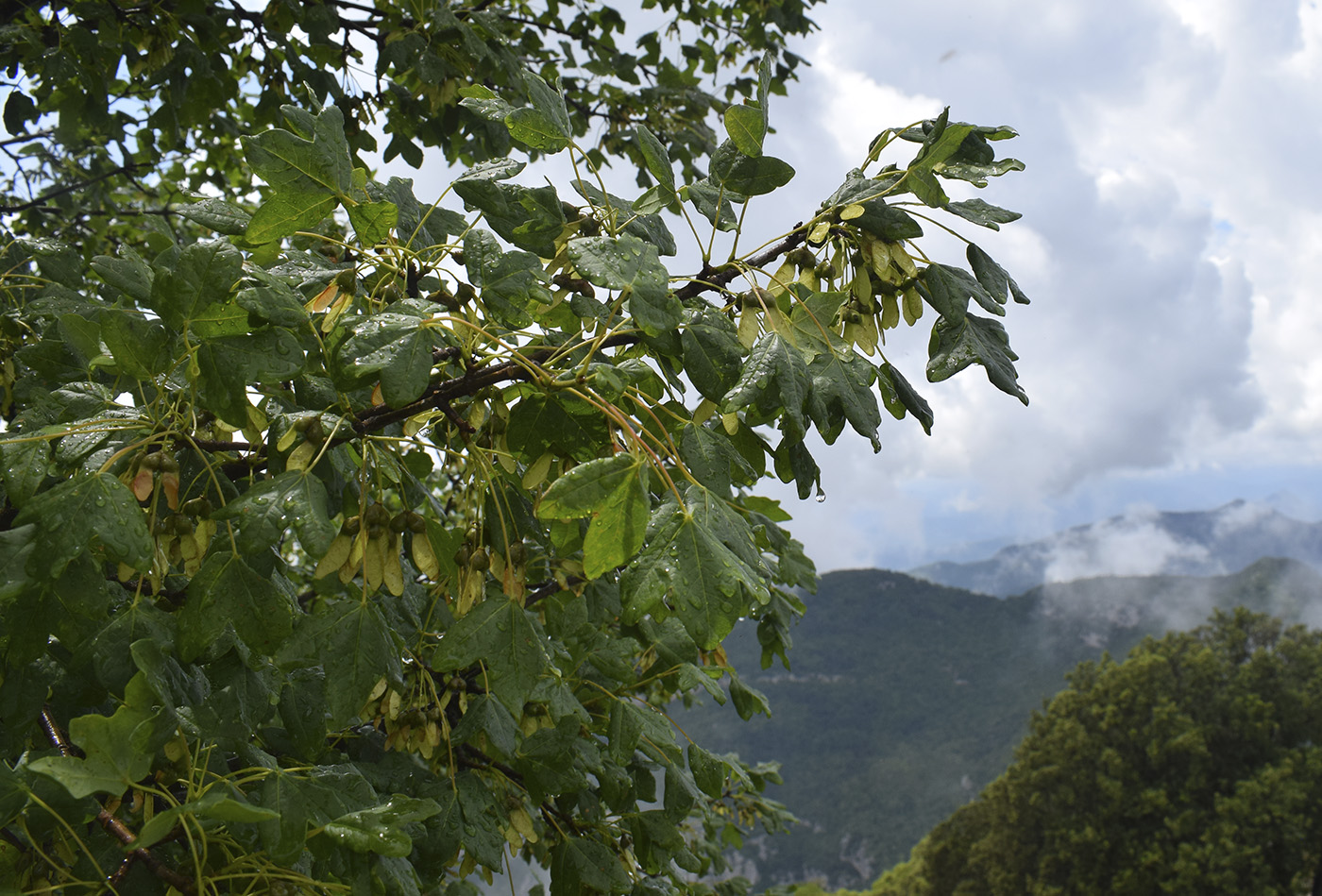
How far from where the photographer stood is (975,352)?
136 centimetres

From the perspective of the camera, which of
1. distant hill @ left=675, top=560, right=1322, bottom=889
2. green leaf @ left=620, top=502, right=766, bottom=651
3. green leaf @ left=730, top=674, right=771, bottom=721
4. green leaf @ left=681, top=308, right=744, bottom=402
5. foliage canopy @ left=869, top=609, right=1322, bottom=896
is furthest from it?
distant hill @ left=675, top=560, right=1322, bottom=889

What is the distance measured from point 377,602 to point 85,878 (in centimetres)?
60

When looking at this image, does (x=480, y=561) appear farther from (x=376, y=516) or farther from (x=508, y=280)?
(x=508, y=280)

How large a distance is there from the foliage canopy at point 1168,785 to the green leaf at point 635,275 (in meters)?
19.5

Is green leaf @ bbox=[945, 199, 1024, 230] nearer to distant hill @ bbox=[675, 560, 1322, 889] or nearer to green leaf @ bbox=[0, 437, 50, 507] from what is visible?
green leaf @ bbox=[0, 437, 50, 507]

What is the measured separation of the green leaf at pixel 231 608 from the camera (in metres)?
1.19

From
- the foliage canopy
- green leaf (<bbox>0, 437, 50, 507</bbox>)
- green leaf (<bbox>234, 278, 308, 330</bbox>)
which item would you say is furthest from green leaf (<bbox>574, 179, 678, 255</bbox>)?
the foliage canopy

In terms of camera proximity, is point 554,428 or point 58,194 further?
point 58,194

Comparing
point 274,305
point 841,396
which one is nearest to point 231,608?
point 274,305

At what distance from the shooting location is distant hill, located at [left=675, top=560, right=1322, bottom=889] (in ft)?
112

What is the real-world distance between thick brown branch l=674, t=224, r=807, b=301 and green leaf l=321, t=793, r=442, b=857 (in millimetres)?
888

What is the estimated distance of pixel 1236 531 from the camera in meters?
113

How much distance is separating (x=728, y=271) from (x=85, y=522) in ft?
3.28

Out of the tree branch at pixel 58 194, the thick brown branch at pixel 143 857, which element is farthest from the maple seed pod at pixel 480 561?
the tree branch at pixel 58 194
